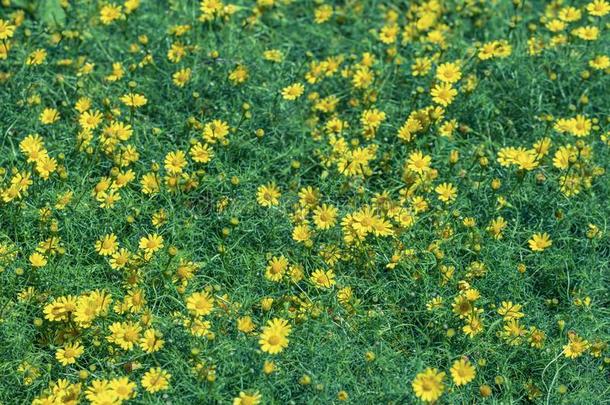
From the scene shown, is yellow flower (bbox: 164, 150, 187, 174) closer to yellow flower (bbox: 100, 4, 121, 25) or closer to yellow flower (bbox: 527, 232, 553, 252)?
yellow flower (bbox: 100, 4, 121, 25)

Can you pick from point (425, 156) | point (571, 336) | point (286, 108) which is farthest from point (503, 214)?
point (286, 108)

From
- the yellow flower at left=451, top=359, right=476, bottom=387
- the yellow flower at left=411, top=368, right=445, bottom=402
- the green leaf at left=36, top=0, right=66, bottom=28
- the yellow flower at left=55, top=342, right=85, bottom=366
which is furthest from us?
the green leaf at left=36, top=0, right=66, bottom=28

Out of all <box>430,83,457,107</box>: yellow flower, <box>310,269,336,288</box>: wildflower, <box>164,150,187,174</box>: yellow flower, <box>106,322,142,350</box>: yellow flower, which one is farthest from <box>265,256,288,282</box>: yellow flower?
<box>430,83,457,107</box>: yellow flower

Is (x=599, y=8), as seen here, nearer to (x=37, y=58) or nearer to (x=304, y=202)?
(x=304, y=202)

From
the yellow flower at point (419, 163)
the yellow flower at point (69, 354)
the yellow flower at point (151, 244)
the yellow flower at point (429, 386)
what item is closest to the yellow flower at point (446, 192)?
the yellow flower at point (419, 163)

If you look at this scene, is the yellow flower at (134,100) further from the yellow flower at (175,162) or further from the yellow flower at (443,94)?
the yellow flower at (443,94)

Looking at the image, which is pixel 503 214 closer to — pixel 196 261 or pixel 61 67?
pixel 196 261
